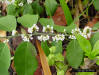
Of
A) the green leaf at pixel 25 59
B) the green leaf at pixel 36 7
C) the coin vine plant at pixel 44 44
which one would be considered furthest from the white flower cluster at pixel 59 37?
the green leaf at pixel 36 7

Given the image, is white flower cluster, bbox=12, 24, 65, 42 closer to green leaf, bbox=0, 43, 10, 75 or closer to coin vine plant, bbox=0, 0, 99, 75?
coin vine plant, bbox=0, 0, 99, 75

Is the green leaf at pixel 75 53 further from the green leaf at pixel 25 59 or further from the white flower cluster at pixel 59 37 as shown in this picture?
the green leaf at pixel 25 59

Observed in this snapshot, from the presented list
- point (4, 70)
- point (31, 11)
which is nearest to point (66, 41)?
point (31, 11)

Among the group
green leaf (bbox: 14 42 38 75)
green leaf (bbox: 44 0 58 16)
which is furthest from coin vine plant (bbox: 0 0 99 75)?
green leaf (bbox: 44 0 58 16)

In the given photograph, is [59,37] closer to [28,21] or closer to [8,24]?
[28,21]

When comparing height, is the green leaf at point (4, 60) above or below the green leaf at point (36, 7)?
below

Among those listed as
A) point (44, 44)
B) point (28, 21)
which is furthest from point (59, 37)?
point (28, 21)
